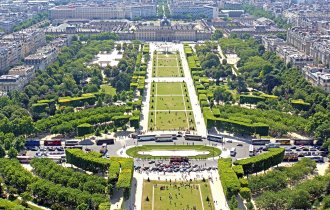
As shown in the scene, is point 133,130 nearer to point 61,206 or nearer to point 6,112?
point 6,112

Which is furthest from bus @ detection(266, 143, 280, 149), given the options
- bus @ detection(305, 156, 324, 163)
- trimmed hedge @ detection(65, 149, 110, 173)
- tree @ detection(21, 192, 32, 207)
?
tree @ detection(21, 192, 32, 207)

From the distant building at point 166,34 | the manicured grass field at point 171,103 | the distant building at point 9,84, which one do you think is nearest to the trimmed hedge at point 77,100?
the distant building at point 9,84

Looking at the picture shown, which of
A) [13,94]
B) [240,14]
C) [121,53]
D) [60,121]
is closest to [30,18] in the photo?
[121,53]

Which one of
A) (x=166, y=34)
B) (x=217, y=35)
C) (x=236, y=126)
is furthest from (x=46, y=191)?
(x=166, y=34)

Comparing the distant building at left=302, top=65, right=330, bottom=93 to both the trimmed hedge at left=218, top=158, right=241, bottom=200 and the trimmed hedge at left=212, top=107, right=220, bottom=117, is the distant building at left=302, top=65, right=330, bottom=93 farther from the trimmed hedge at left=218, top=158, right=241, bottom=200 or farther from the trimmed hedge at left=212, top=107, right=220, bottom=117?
the trimmed hedge at left=218, top=158, right=241, bottom=200

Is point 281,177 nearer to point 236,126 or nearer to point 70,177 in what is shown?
point 236,126

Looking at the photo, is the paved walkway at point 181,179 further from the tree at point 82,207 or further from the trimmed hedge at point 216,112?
the trimmed hedge at point 216,112

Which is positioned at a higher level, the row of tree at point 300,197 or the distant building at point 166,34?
the distant building at point 166,34
